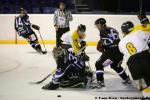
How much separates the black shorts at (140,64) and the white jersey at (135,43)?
0.06 m

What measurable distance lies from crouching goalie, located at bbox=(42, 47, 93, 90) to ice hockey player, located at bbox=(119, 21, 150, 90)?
4.41 ft

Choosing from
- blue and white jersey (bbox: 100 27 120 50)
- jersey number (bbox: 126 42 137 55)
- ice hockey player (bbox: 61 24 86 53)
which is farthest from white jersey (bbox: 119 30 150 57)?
ice hockey player (bbox: 61 24 86 53)

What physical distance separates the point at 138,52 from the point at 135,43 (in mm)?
117

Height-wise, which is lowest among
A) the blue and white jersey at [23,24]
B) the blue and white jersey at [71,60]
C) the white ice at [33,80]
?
the white ice at [33,80]

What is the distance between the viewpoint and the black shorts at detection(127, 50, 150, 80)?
4320 mm

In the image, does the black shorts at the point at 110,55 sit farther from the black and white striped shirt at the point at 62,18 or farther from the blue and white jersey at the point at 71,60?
the black and white striped shirt at the point at 62,18

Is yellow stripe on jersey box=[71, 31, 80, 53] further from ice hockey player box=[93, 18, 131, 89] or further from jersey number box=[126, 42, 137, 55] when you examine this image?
jersey number box=[126, 42, 137, 55]

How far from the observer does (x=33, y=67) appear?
7.25 meters

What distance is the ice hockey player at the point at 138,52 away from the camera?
4.34 meters

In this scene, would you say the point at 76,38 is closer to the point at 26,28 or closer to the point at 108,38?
the point at 108,38

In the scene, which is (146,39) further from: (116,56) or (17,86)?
(17,86)

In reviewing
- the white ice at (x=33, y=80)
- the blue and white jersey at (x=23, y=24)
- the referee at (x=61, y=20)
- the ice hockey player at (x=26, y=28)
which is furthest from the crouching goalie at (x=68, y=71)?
the blue and white jersey at (x=23, y=24)

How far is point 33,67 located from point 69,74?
5.77 ft

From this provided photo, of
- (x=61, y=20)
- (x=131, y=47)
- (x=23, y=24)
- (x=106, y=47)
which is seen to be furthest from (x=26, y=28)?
(x=131, y=47)
